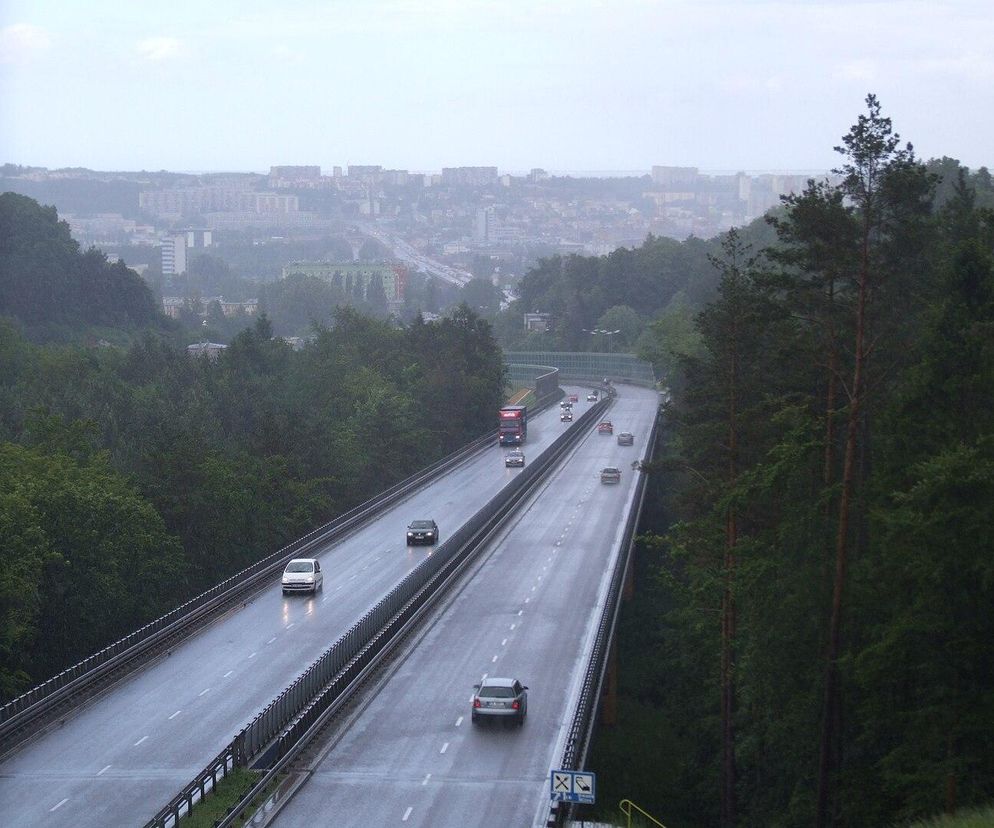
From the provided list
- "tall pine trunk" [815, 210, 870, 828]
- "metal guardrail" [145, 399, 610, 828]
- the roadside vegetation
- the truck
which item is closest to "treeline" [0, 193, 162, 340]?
the roadside vegetation

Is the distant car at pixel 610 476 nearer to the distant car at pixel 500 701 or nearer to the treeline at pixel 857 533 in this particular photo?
the treeline at pixel 857 533

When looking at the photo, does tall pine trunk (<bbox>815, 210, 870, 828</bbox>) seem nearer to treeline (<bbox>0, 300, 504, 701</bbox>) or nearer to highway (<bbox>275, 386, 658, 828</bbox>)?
highway (<bbox>275, 386, 658, 828</bbox>)

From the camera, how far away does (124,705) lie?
3142 cm

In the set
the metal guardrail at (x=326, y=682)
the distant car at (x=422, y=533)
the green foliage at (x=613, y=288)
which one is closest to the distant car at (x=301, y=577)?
the metal guardrail at (x=326, y=682)

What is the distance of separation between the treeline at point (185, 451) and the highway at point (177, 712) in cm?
408

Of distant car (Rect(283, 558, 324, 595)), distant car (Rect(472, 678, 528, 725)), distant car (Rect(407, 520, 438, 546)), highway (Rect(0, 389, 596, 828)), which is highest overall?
distant car (Rect(472, 678, 528, 725))

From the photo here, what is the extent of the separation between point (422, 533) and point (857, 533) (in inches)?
1095

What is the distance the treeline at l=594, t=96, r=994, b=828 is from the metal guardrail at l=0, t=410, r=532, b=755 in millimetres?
11129

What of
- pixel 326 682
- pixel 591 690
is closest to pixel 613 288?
pixel 326 682

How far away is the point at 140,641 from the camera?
118ft

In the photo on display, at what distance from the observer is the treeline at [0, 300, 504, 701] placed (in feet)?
137

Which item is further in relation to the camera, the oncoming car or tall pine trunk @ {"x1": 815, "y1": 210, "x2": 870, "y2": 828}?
the oncoming car

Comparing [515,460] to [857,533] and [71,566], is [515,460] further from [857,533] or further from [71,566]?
[857,533]

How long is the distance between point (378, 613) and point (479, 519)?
62.7 feet
